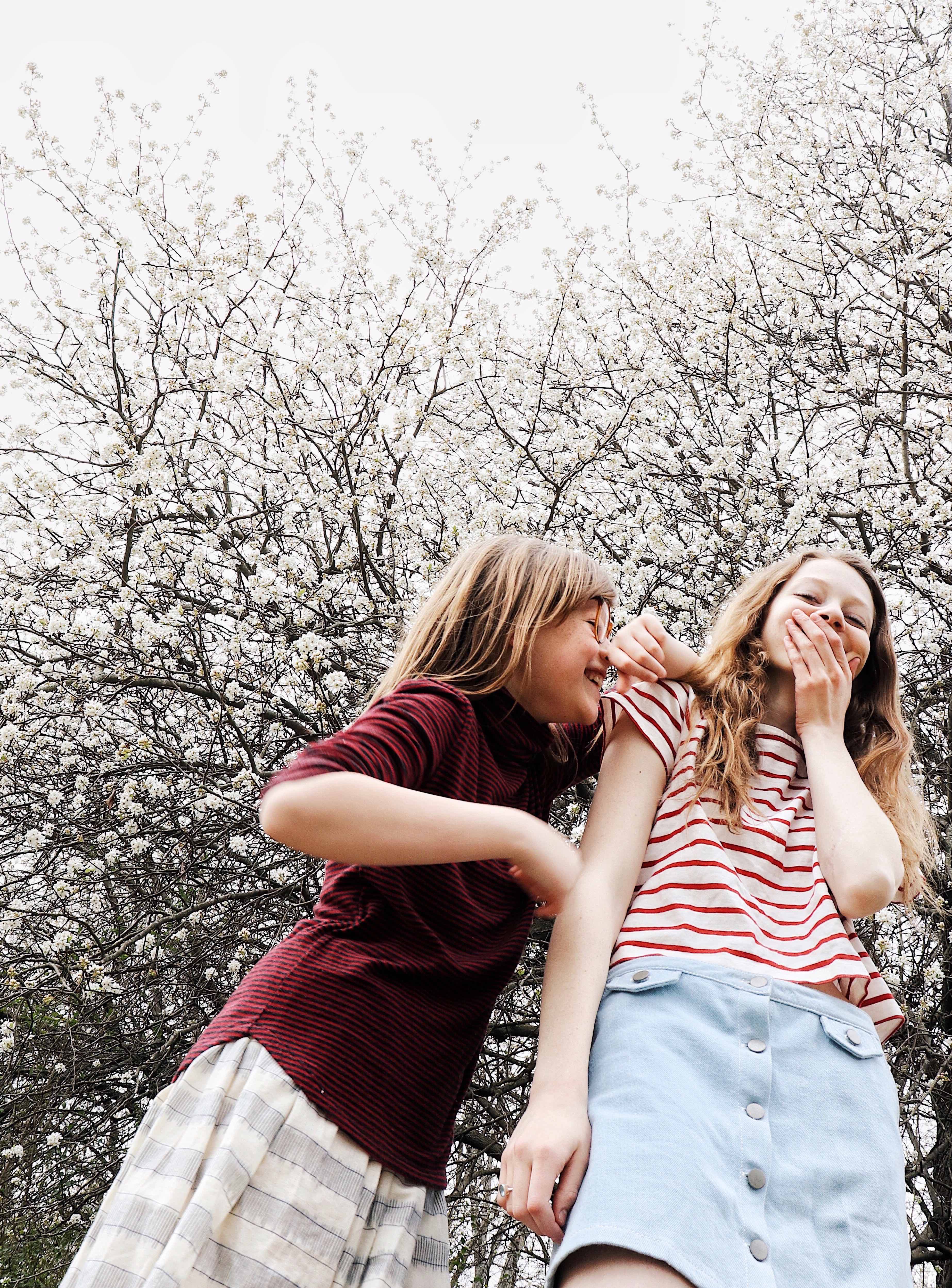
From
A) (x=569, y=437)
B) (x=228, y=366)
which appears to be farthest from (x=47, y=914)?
(x=569, y=437)

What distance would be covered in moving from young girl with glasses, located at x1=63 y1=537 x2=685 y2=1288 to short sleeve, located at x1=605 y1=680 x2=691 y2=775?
0.06m

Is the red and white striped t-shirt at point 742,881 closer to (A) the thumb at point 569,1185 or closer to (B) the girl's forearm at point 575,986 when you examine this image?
(B) the girl's forearm at point 575,986

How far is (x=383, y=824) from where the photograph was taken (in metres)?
1.16

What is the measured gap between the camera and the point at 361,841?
1151 millimetres

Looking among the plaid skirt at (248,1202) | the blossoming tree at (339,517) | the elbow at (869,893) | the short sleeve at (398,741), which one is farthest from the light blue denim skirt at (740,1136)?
the blossoming tree at (339,517)

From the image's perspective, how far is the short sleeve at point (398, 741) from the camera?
3.87ft

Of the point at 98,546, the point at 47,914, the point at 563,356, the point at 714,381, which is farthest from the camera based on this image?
the point at 563,356

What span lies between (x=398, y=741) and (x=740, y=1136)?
0.57 metres

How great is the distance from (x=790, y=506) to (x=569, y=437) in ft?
2.81

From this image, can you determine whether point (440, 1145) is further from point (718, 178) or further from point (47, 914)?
point (718, 178)

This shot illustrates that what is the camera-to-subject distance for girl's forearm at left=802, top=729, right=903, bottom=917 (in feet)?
4.43

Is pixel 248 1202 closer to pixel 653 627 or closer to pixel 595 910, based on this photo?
pixel 595 910

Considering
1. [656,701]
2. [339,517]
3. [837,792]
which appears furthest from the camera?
[339,517]

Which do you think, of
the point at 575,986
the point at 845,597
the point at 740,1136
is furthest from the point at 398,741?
the point at 845,597
